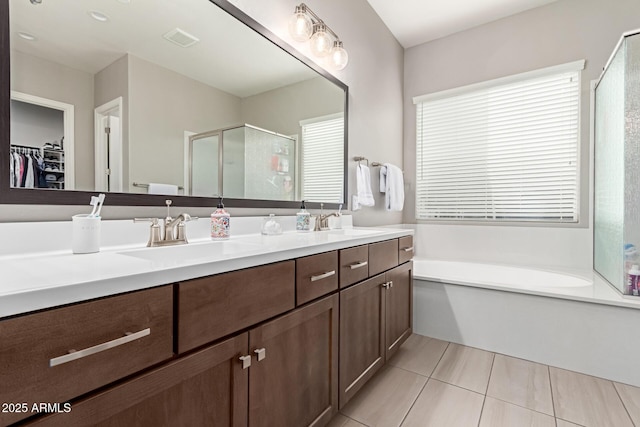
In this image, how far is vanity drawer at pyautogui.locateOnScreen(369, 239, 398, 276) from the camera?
1.51 metres

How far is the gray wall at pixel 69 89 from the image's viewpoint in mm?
853

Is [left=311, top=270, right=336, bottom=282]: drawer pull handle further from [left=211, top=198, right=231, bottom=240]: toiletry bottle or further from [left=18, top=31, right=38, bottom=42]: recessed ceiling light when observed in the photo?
[left=18, top=31, right=38, bottom=42]: recessed ceiling light

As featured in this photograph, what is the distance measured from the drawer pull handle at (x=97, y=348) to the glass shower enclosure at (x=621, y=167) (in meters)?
2.45

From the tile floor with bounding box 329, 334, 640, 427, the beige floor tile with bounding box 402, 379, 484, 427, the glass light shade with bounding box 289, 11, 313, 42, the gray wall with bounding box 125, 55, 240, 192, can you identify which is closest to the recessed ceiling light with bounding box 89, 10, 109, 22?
the gray wall with bounding box 125, 55, 240, 192

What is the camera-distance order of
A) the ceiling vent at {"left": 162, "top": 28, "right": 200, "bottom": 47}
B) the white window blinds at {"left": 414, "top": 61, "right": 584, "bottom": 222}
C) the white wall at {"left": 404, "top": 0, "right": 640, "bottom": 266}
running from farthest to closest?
the white window blinds at {"left": 414, "top": 61, "right": 584, "bottom": 222} → the white wall at {"left": 404, "top": 0, "right": 640, "bottom": 266} → the ceiling vent at {"left": 162, "top": 28, "right": 200, "bottom": 47}

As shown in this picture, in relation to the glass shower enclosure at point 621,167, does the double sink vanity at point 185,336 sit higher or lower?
lower

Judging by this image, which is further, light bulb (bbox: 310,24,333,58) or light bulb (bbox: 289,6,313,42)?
light bulb (bbox: 310,24,333,58)

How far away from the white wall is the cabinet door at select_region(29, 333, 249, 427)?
2744mm

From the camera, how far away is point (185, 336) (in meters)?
0.69

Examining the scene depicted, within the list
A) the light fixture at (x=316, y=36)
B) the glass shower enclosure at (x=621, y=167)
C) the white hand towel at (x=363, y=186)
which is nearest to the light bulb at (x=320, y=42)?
the light fixture at (x=316, y=36)

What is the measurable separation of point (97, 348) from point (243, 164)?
108cm

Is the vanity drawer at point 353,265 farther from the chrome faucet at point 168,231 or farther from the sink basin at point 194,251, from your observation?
the chrome faucet at point 168,231

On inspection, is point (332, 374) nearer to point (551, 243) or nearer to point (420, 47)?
point (551, 243)

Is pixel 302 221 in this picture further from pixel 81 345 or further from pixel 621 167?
pixel 621 167
